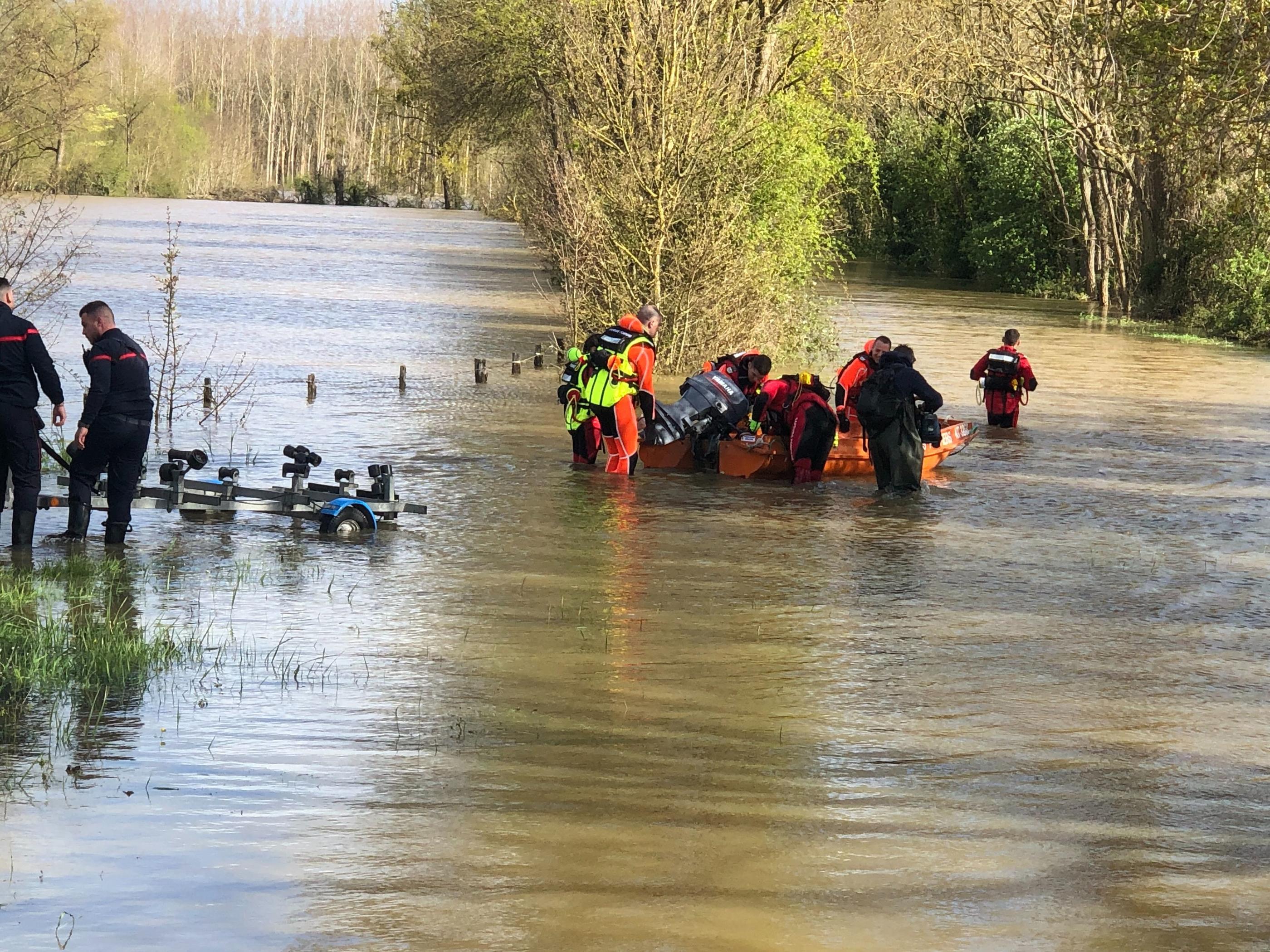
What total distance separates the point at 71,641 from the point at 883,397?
28.1 ft

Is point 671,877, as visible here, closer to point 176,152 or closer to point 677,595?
point 677,595

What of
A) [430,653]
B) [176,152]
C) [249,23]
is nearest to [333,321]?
[430,653]

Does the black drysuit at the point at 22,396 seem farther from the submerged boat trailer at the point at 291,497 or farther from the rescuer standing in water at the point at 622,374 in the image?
the rescuer standing in water at the point at 622,374

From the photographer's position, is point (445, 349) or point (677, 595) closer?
point (677, 595)

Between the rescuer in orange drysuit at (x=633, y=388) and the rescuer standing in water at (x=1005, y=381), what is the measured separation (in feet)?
20.1

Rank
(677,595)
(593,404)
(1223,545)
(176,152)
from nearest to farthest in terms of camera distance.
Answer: (677,595)
(1223,545)
(593,404)
(176,152)

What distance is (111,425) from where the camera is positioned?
11969 millimetres

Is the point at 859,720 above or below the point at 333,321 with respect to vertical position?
below

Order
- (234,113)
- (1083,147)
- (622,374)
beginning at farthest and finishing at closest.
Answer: (234,113) < (1083,147) < (622,374)

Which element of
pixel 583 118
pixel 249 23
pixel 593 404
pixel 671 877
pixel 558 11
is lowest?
pixel 671 877

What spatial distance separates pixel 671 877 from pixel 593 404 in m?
9.76

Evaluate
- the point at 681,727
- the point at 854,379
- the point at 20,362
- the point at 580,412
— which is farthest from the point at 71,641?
the point at 854,379

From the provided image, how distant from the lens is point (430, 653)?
985cm

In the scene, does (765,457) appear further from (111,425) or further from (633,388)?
(111,425)
